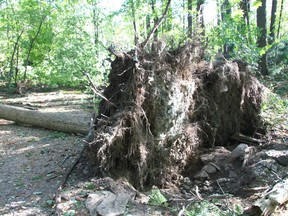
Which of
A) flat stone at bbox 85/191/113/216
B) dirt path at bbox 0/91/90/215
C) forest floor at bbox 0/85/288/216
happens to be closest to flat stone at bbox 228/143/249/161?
forest floor at bbox 0/85/288/216

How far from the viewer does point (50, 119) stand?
7.86 meters

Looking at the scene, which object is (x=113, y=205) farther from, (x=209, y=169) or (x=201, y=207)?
(x=209, y=169)

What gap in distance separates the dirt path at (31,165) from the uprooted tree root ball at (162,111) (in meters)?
0.95

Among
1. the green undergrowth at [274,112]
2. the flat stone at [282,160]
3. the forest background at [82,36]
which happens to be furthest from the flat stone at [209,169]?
the forest background at [82,36]

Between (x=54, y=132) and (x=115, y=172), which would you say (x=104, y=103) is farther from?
(x=54, y=132)

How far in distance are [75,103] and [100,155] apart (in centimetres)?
733

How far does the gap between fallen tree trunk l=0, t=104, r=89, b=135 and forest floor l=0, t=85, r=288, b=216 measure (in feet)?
0.61

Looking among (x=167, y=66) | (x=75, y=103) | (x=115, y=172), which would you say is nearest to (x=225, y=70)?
(x=167, y=66)

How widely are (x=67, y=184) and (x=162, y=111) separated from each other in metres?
2.15

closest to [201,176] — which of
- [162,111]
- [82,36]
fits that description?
[162,111]

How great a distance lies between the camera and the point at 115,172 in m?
4.92

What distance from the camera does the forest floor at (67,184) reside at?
12.9 feet

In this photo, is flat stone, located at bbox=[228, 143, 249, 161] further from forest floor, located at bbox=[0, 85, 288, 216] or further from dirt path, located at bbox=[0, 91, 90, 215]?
dirt path, located at bbox=[0, 91, 90, 215]

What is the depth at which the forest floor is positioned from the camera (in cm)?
392
